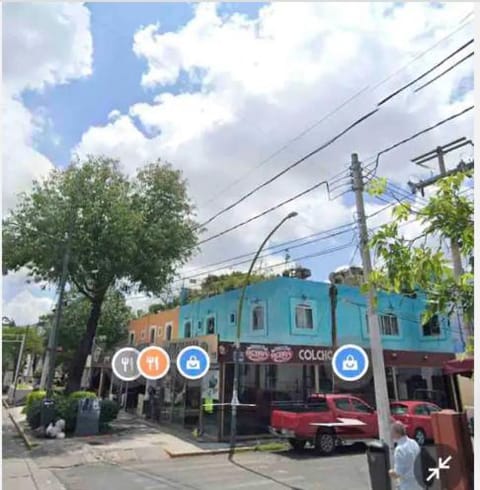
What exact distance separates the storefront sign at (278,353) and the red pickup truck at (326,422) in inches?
70.3

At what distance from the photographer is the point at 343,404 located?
11.9m

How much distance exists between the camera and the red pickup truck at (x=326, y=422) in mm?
10930

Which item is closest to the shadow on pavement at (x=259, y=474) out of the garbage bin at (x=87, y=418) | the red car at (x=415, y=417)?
→ the garbage bin at (x=87, y=418)

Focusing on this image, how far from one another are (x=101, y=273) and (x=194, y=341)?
4.12 m

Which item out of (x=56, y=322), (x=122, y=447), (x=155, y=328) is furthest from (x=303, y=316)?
(x=155, y=328)

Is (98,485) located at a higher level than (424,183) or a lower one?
lower

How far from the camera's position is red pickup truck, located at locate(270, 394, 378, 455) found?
10.9m

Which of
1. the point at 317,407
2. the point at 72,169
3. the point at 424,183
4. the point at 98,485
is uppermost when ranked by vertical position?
the point at 72,169

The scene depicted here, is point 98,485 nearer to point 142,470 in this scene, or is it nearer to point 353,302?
point 142,470

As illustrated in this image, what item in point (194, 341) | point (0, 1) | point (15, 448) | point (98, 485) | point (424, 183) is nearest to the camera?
point (0, 1)

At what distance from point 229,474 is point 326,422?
343 cm

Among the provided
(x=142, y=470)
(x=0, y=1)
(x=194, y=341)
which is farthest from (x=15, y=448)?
(x=0, y=1)

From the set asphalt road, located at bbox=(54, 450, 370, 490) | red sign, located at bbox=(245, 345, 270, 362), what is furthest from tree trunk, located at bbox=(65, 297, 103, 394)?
asphalt road, located at bbox=(54, 450, 370, 490)

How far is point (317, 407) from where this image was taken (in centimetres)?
1142
